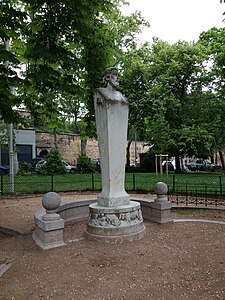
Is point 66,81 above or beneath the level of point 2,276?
above

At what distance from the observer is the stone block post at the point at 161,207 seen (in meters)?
6.77

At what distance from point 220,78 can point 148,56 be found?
774 centimetres

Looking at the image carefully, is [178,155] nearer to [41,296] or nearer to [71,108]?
[71,108]

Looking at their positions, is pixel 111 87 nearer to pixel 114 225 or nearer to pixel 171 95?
pixel 114 225

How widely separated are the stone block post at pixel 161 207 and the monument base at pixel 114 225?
1.20m

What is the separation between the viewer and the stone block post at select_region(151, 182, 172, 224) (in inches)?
267

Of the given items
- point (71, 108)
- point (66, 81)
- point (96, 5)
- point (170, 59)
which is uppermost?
point (170, 59)

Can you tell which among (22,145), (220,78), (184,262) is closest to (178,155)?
(220,78)

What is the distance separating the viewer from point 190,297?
341 cm

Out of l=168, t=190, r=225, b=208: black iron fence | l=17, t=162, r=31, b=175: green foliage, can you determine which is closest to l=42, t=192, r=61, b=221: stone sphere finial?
l=168, t=190, r=225, b=208: black iron fence

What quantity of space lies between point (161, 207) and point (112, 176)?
1765 millimetres

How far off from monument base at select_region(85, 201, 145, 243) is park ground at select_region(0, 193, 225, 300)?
0.51 feet

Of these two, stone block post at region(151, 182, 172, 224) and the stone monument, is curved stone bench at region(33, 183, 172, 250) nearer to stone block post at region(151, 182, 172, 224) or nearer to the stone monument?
stone block post at region(151, 182, 172, 224)

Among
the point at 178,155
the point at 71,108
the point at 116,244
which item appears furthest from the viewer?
the point at 71,108
